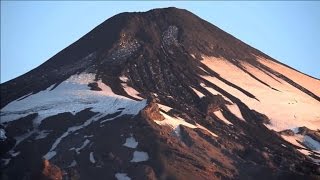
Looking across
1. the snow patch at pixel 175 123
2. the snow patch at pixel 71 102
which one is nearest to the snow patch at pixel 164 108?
the snow patch at pixel 175 123

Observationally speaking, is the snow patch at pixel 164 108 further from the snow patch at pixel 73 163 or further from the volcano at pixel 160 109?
the snow patch at pixel 73 163

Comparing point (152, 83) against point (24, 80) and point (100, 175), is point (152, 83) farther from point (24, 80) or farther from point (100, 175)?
point (100, 175)

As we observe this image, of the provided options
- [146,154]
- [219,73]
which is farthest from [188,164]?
[219,73]

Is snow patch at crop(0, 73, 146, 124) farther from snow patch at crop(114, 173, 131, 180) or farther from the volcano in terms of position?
snow patch at crop(114, 173, 131, 180)

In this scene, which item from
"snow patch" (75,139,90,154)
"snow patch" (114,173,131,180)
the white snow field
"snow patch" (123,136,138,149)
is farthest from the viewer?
the white snow field

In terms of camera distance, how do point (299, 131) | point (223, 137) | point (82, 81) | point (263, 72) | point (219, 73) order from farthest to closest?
point (263, 72) → point (219, 73) → point (82, 81) → point (299, 131) → point (223, 137)

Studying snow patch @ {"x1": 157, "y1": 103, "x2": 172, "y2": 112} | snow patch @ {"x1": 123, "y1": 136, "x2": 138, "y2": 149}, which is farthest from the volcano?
snow patch @ {"x1": 123, "y1": 136, "x2": 138, "y2": 149}

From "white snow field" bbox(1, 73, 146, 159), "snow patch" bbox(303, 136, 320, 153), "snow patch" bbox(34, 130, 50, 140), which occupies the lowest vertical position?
"snow patch" bbox(303, 136, 320, 153)
